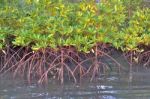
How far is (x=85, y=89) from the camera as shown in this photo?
5949mm

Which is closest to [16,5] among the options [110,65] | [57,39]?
[57,39]

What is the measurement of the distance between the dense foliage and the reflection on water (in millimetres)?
497

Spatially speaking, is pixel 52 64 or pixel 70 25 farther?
pixel 70 25

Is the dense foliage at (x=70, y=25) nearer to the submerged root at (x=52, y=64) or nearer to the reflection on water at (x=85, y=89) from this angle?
the submerged root at (x=52, y=64)

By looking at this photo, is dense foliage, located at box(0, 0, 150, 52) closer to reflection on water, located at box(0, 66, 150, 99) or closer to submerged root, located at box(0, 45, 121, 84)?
submerged root, located at box(0, 45, 121, 84)

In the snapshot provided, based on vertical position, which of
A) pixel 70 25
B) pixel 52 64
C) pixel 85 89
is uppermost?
pixel 70 25

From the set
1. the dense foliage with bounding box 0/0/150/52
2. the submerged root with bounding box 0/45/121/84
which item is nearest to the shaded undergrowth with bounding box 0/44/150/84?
the submerged root with bounding box 0/45/121/84

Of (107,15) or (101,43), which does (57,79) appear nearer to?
(101,43)

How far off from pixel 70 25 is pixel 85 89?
1.15 m

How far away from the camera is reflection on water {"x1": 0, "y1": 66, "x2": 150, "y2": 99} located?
5.68m

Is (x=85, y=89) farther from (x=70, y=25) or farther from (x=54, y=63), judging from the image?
(x=70, y=25)

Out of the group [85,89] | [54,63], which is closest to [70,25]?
[54,63]

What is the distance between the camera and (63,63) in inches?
241

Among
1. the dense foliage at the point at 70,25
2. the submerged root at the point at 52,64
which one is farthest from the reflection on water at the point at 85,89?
the dense foliage at the point at 70,25
